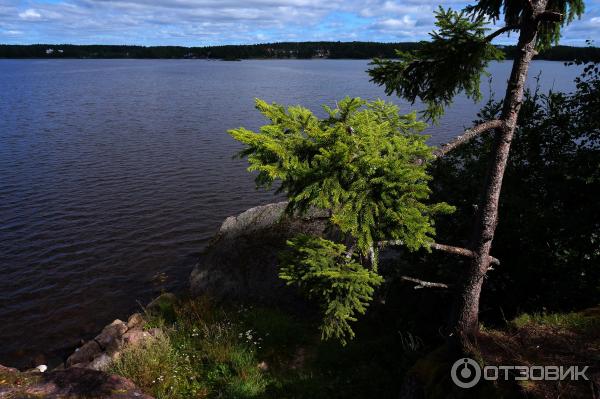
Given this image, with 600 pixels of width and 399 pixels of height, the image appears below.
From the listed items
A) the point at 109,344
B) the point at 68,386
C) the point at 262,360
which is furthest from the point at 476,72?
the point at 109,344

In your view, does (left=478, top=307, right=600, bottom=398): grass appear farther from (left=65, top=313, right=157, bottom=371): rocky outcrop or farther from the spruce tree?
(left=65, top=313, right=157, bottom=371): rocky outcrop

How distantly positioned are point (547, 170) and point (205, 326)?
9.91 m

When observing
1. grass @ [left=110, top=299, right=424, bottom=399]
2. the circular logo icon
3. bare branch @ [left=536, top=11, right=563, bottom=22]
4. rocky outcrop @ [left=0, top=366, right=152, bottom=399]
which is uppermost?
bare branch @ [left=536, top=11, right=563, bottom=22]

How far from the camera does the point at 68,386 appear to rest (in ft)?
27.3

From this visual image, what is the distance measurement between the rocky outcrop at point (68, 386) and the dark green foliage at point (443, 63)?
8185 millimetres

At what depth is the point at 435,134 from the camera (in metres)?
34.0

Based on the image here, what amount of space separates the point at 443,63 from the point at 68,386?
9915 mm

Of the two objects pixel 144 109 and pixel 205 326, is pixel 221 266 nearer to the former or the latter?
pixel 205 326

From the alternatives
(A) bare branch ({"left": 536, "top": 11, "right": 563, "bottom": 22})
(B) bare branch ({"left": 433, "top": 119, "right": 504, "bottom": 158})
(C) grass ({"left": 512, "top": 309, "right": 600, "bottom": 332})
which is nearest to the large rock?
(C) grass ({"left": 512, "top": 309, "right": 600, "bottom": 332})

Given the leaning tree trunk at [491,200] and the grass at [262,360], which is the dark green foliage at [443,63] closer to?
the leaning tree trunk at [491,200]

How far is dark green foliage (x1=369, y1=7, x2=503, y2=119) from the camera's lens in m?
7.08

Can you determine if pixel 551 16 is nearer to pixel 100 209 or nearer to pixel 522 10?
pixel 522 10

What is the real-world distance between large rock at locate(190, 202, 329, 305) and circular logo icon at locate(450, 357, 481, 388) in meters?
6.97

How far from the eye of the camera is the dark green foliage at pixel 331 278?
563 centimetres
